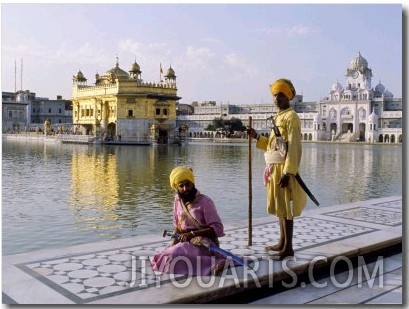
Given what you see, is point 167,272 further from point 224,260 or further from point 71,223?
point 71,223

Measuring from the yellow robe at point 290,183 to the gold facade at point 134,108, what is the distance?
33.2m

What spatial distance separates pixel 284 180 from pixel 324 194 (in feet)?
19.6

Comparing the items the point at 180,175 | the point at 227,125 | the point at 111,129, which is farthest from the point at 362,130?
the point at 180,175

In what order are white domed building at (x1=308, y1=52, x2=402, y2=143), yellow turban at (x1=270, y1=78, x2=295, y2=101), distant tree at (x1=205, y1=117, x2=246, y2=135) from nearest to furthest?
yellow turban at (x1=270, y1=78, x2=295, y2=101) < distant tree at (x1=205, y1=117, x2=246, y2=135) < white domed building at (x1=308, y1=52, x2=402, y2=143)

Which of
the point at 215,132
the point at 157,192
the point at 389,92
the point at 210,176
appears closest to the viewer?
the point at 157,192

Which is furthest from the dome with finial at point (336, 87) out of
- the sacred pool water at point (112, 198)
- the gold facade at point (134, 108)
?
the sacred pool water at point (112, 198)

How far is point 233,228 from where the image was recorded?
518 cm

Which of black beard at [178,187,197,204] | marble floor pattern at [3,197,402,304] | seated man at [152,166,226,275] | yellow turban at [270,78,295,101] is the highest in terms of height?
yellow turban at [270,78,295,101]

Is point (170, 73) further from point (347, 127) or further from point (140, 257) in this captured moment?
point (140, 257)

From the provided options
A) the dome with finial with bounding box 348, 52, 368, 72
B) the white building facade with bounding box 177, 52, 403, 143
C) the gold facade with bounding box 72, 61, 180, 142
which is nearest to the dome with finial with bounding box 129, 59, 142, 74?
the gold facade with bounding box 72, 61, 180, 142

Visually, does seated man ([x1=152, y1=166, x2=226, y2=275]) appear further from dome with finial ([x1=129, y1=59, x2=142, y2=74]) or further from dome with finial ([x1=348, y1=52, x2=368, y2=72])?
dome with finial ([x1=348, y1=52, x2=368, y2=72])

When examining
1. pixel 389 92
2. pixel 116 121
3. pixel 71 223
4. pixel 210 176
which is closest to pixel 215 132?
pixel 116 121

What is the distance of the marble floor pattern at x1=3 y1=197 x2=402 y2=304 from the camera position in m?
3.39

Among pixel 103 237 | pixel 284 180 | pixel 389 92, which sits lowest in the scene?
pixel 103 237
